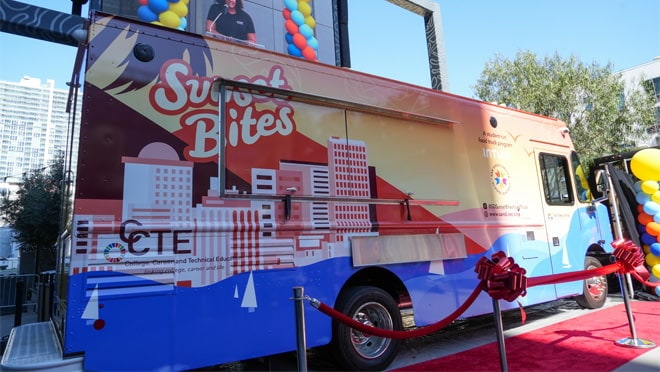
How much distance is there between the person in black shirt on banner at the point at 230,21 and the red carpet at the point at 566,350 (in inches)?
314

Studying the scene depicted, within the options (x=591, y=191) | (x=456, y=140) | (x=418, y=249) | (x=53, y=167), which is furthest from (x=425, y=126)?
(x=53, y=167)

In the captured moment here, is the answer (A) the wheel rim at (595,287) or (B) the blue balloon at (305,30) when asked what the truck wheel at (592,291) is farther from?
(B) the blue balloon at (305,30)

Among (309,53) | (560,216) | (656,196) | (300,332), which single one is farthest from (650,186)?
(309,53)

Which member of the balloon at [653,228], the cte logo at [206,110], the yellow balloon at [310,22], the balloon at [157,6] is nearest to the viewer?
the cte logo at [206,110]

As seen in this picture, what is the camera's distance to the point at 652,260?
7574 millimetres

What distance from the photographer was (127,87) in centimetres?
321

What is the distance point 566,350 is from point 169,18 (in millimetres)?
8513

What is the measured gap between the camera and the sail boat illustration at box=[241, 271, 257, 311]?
342cm

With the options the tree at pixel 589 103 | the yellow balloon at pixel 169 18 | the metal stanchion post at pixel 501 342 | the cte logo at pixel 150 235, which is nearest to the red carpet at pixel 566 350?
the metal stanchion post at pixel 501 342

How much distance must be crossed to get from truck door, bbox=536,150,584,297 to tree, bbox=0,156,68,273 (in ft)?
50.5

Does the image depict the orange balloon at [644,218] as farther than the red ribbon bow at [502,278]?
Yes

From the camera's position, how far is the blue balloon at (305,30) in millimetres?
10578

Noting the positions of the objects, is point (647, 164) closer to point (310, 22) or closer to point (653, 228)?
point (653, 228)

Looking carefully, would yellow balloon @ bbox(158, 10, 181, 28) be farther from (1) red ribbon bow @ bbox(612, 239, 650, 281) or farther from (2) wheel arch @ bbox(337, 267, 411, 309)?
(1) red ribbon bow @ bbox(612, 239, 650, 281)
